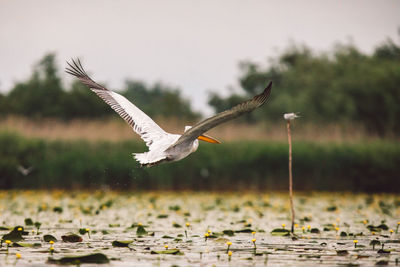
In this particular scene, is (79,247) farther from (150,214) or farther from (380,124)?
(380,124)

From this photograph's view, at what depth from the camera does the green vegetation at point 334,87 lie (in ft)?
89.8

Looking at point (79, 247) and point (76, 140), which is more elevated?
point (76, 140)

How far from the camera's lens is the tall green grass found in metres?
19.4

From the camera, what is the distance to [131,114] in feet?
32.3

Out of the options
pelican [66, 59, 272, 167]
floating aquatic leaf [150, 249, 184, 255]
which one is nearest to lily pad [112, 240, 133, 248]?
floating aquatic leaf [150, 249, 184, 255]

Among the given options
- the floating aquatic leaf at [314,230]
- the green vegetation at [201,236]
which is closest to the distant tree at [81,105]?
the green vegetation at [201,236]

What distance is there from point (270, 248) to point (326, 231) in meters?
2.15

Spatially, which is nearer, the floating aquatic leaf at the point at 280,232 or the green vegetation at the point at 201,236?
the green vegetation at the point at 201,236

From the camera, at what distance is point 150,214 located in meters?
11.5

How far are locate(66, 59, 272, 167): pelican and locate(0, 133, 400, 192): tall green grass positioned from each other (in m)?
9.25

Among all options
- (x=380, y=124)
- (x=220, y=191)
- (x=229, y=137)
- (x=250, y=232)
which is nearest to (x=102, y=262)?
(x=250, y=232)

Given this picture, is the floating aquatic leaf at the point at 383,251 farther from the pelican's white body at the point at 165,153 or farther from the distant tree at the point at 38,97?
the distant tree at the point at 38,97

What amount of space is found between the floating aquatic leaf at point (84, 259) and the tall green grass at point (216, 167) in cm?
1317

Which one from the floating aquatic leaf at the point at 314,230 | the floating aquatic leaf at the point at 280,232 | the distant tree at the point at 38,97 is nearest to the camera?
the floating aquatic leaf at the point at 280,232
